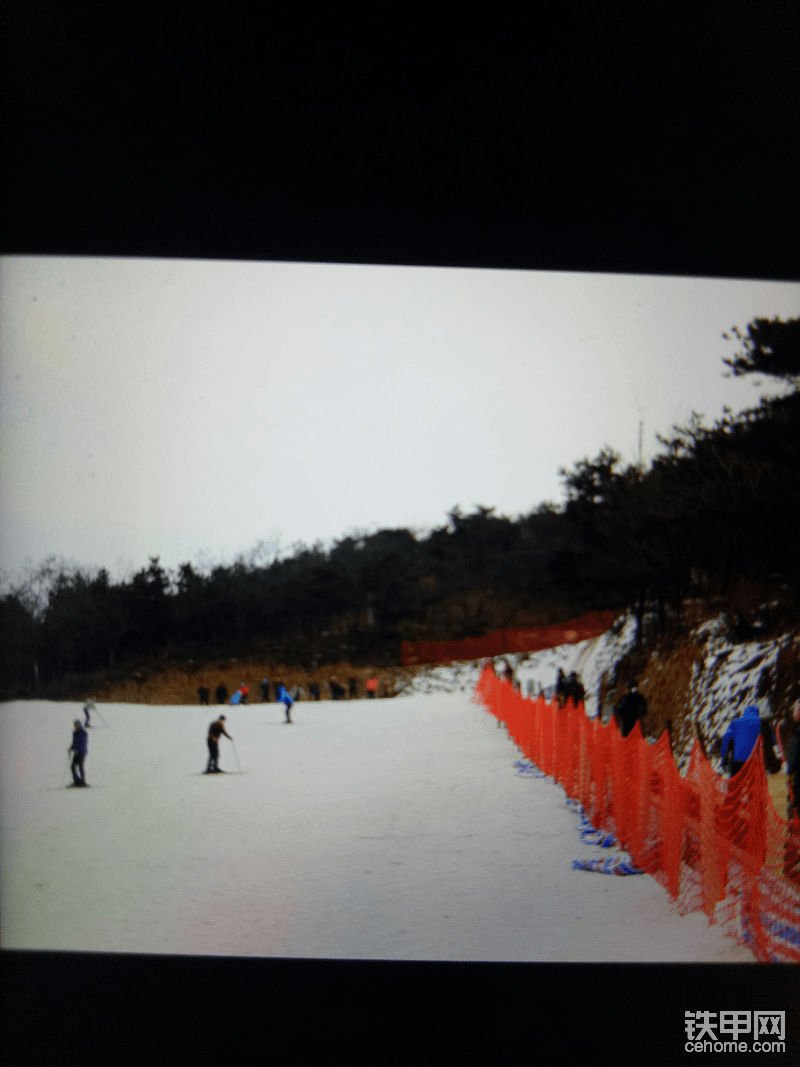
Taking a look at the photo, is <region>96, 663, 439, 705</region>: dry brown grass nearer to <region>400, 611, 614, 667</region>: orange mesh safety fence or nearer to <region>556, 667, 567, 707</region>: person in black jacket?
<region>400, 611, 614, 667</region>: orange mesh safety fence

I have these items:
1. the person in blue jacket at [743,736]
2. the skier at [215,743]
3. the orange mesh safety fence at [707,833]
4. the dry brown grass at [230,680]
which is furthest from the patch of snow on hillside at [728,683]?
the dry brown grass at [230,680]

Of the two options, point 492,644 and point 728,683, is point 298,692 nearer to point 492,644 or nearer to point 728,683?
point 492,644

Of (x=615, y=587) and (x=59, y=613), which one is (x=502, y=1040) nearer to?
(x=615, y=587)

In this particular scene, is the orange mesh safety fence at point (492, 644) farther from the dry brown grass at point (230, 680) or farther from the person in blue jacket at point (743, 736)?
the person in blue jacket at point (743, 736)

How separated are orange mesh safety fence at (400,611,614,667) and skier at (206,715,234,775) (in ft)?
71.3

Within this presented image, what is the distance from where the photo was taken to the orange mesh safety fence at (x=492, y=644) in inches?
1357

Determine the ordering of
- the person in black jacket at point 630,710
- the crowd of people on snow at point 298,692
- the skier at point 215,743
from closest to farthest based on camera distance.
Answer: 1. the person in black jacket at point 630,710
2. the skier at point 215,743
3. the crowd of people on snow at point 298,692

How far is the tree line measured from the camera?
42.4 feet

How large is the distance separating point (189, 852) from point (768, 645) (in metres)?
7.92

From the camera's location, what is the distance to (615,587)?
22312 millimetres

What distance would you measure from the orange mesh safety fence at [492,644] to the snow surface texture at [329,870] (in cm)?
2125

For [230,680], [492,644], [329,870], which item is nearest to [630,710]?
[329,870]

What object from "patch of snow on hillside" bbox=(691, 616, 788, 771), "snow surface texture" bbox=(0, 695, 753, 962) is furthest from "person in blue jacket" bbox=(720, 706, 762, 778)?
"patch of snow on hillside" bbox=(691, 616, 788, 771)

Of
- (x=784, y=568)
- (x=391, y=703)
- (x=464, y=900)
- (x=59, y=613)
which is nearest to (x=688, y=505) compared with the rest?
(x=784, y=568)
